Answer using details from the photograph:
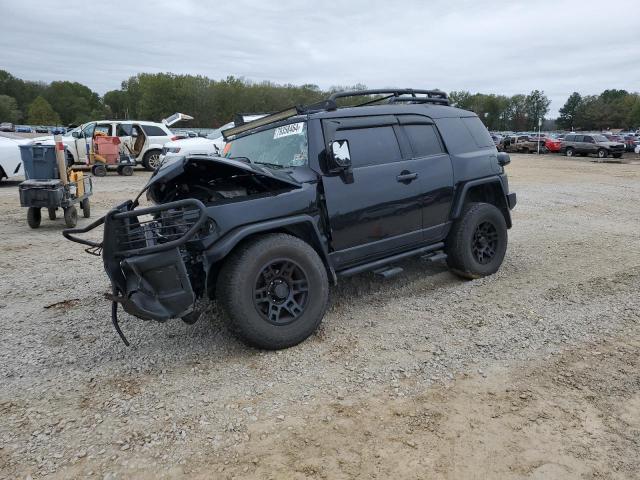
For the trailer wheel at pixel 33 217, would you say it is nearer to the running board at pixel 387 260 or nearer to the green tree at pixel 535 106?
the running board at pixel 387 260

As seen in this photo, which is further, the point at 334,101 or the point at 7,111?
the point at 7,111

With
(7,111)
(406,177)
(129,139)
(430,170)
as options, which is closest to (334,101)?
(406,177)

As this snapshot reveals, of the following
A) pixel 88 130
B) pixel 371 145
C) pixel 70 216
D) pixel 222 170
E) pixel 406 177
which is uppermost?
pixel 88 130

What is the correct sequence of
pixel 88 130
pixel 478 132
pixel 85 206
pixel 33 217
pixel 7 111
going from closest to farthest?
pixel 478 132 < pixel 33 217 < pixel 85 206 < pixel 88 130 < pixel 7 111

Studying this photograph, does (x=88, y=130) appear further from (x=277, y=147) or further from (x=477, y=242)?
(x=477, y=242)

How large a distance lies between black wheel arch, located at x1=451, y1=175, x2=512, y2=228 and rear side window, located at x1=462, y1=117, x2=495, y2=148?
0.41m

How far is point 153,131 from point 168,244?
51.3 ft

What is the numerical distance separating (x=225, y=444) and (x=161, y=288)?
114cm

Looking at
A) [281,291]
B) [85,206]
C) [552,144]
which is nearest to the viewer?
[281,291]

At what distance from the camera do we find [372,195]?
13.9 feet

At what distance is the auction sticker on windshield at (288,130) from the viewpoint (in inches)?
168

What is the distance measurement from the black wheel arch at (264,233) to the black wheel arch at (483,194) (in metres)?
1.70

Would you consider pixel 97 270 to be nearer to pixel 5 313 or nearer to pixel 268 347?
pixel 5 313

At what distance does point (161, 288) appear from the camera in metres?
3.25
